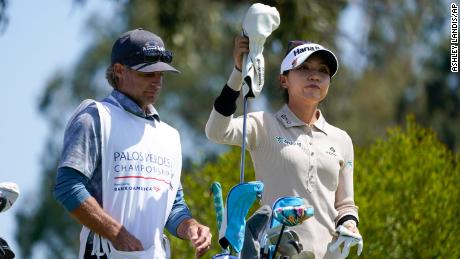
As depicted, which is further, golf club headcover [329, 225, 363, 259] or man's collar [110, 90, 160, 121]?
golf club headcover [329, 225, 363, 259]

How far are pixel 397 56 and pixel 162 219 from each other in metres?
27.5

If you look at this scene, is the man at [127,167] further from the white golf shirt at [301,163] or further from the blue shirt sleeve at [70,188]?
the white golf shirt at [301,163]

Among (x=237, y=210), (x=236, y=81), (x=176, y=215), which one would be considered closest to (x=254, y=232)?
(x=237, y=210)

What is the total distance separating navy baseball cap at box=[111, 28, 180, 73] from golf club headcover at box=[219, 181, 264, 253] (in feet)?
2.09

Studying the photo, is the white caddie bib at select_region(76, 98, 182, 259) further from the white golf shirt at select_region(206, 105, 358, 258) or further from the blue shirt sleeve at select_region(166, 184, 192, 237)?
the white golf shirt at select_region(206, 105, 358, 258)

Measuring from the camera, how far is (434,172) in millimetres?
9578

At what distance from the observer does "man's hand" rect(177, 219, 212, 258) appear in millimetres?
5977

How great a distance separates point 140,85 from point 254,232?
2.75 ft

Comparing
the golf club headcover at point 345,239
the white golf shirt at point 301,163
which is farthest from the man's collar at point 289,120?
the golf club headcover at point 345,239

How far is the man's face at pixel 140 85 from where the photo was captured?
6.09m

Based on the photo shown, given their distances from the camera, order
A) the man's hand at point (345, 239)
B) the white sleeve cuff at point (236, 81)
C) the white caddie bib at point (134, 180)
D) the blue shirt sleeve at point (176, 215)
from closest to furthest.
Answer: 1. the white caddie bib at point (134, 180)
2. the blue shirt sleeve at point (176, 215)
3. the white sleeve cuff at point (236, 81)
4. the man's hand at point (345, 239)

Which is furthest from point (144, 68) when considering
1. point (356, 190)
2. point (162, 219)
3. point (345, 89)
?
point (345, 89)

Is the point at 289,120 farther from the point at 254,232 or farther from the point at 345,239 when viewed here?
the point at 254,232

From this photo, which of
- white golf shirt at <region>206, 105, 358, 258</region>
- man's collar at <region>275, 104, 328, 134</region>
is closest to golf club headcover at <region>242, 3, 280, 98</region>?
white golf shirt at <region>206, 105, 358, 258</region>
